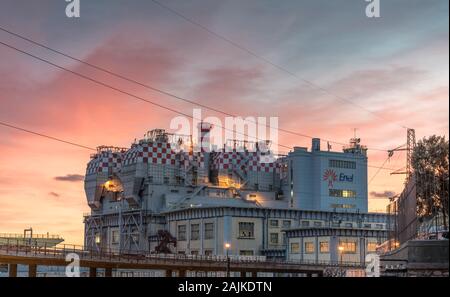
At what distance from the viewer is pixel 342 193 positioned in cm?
14425

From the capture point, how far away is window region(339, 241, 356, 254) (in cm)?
11738

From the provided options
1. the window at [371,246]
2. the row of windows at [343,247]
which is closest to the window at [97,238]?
the row of windows at [343,247]

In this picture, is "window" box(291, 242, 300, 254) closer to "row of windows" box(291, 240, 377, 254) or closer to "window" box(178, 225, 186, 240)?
"row of windows" box(291, 240, 377, 254)

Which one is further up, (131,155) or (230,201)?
(131,155)

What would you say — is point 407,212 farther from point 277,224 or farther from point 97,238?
point 97,238

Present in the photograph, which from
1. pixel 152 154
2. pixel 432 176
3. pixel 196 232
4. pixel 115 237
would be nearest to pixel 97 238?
pixel 115 237

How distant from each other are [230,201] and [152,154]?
1622 centimetres

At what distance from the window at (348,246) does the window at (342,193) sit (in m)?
24.5

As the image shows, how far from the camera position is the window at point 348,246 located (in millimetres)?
117375

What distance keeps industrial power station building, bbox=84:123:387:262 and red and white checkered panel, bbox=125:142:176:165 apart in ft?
0.58

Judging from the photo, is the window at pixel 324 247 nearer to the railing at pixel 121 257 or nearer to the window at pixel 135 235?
the railing at pixel 121 257

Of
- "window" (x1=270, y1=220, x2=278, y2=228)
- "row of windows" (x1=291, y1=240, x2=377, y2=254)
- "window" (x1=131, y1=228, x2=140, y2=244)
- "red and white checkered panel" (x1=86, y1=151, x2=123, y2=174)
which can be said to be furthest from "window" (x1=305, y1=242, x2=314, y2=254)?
"red and white checkered panel" (x1=86, y1=151, x2=123, y2=174)
